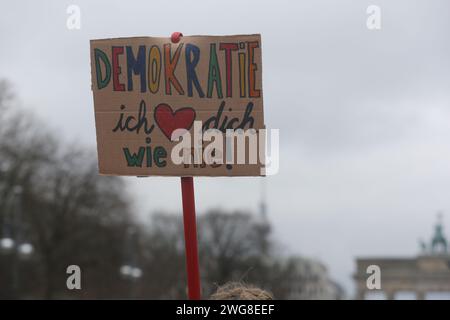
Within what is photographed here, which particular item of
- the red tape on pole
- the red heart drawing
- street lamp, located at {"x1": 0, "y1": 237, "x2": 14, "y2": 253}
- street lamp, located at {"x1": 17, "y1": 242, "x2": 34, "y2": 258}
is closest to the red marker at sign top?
the red tape on pole

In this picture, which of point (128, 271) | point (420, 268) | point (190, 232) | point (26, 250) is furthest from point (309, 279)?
point (190, 232)

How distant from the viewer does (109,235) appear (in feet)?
292

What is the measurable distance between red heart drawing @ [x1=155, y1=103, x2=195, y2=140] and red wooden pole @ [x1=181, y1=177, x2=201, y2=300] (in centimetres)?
40

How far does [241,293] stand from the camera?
8.23m

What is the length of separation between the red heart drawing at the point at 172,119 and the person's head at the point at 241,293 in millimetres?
949

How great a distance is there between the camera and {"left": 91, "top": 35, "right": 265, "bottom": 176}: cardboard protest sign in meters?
8.55

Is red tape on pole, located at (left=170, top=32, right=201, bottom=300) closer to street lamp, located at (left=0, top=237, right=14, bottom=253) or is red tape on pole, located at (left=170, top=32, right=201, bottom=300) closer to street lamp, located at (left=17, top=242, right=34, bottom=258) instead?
street lamp, located at (left=0, top=237, right=14, bottom=253)

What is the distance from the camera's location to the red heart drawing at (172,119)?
8492 mm

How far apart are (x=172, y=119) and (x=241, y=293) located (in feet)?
3.56

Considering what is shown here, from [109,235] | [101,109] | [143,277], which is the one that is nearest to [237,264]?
[143,277]

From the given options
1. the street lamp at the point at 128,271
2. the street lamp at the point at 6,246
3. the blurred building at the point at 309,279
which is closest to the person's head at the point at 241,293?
the street lamp at the point at 6,246

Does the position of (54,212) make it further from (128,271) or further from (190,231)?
(190,231)

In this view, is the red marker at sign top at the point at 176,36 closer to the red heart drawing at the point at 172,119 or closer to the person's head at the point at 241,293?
the red heart drawing at the point at 172,119
